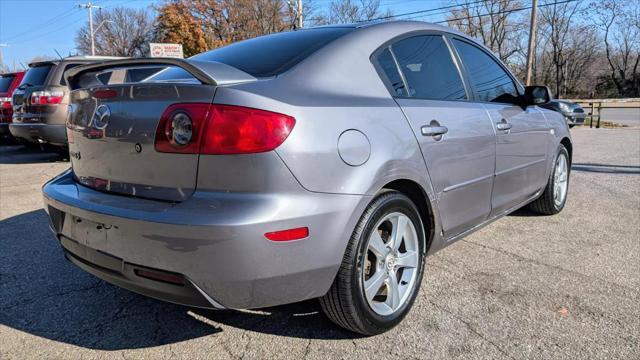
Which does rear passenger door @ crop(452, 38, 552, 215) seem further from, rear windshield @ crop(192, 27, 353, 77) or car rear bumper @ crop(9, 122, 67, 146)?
car rear bumper @ crop(9, 122, 67, 146)

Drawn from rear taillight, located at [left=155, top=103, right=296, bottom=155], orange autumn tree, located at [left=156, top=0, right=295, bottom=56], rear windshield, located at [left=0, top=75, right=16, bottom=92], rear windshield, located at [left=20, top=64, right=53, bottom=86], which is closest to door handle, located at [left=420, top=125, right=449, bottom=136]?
rear taillight, located at [left=155, top=103, right=296, bottom=155]

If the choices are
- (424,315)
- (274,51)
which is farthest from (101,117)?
(424,315)

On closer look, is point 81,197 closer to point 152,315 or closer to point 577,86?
point 152,315

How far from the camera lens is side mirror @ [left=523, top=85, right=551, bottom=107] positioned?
3.77 m

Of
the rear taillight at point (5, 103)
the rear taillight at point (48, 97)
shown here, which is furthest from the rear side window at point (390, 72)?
the rear taillight at point (5, 103)

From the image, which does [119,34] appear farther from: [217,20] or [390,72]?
[390,72]

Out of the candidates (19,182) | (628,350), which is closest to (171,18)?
(19,182)

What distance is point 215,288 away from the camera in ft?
6.25

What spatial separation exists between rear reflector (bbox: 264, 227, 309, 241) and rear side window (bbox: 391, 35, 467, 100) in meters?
1.13

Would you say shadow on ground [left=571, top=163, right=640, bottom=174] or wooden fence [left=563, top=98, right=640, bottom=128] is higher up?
wooden fence [left=563, top=98, right=640, bottom=128]

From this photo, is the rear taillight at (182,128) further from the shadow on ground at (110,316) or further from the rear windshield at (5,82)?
the rear windshield at (5,82)

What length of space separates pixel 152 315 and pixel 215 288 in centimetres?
97

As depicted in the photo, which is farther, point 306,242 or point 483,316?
point 483,316

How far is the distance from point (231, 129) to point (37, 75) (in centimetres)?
768
